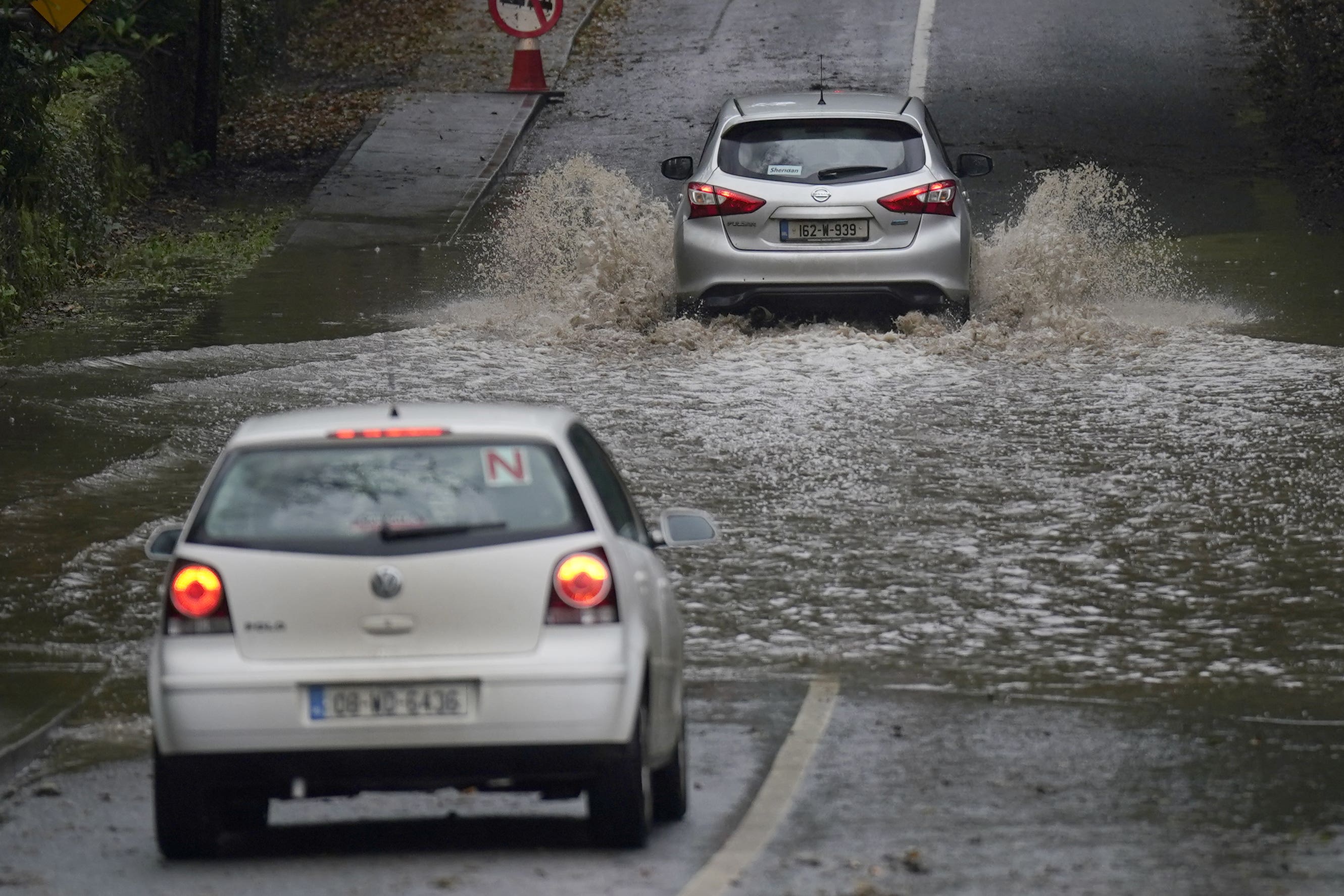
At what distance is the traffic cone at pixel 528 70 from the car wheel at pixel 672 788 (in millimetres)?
19899

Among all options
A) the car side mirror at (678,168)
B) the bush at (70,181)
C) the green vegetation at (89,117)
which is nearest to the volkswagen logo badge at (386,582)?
the green vegetation at (89,117)

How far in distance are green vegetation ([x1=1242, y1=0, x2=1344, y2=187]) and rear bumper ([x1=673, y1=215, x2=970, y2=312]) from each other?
856 cm

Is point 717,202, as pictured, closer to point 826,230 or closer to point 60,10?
point 826,230

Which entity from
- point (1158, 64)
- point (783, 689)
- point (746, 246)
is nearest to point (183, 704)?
point (783, 689)

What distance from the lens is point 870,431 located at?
1302cm

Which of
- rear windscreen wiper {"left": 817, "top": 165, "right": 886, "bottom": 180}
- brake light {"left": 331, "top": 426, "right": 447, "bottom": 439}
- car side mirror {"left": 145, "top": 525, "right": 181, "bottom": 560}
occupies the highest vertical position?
brake light {"left": 331, "top": 426, "right": 447, "bottom": 439}

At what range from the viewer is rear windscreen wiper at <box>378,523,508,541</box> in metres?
6.28

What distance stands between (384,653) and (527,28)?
2043cm

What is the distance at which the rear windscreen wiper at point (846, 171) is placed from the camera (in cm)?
1532

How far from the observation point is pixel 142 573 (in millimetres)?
10141

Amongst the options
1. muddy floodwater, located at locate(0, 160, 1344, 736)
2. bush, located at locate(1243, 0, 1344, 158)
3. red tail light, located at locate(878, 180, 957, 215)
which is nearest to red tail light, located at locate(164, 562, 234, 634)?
muddy floodwater, located at locate(0, 160, 1344, 736)

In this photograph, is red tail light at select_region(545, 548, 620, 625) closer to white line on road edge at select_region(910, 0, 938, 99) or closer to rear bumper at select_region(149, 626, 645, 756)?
rear bumper at select_region(149, 626, 645, 756)

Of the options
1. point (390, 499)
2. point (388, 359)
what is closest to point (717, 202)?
point (388, 359)

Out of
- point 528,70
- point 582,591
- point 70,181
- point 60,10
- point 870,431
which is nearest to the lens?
point 582,591
